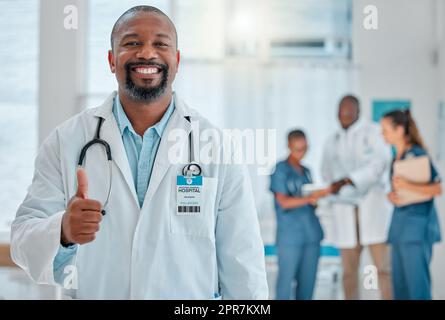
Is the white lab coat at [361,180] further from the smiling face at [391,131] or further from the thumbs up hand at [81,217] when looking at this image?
the thumbs up hand at [81,217]

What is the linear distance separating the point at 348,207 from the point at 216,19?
3.06 ft

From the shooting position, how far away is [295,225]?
238cm

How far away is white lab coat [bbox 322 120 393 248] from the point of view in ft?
6.84

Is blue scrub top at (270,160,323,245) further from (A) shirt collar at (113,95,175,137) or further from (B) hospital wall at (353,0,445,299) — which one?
(A) shirt collar at (113,95,175,137)

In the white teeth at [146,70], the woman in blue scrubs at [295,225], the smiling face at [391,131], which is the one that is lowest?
the woman in blue scrubs at [295,225]

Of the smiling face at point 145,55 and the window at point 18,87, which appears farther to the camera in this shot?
the window at point 18,87

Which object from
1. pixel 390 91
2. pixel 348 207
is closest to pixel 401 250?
pixel 348 207

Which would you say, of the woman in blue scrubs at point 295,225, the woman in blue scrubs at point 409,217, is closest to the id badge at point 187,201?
the woman in blue scrubs at point 409,217

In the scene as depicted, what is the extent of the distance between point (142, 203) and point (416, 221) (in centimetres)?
141

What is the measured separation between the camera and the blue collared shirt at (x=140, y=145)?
0.96 metres

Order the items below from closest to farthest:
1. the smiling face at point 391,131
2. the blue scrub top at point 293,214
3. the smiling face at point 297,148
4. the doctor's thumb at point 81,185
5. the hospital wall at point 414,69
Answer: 1. the doctor's thumb at point 81,185
2. the hospital wall at point 414,69
3. the smiling face at point 391,131
4. the blue scrub top at point 293,214
5. the smiling face at point 297,148

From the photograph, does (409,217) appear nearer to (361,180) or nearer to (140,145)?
(361,180)

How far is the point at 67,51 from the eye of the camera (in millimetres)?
1229

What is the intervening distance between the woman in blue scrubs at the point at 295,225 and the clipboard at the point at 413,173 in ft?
1.10
